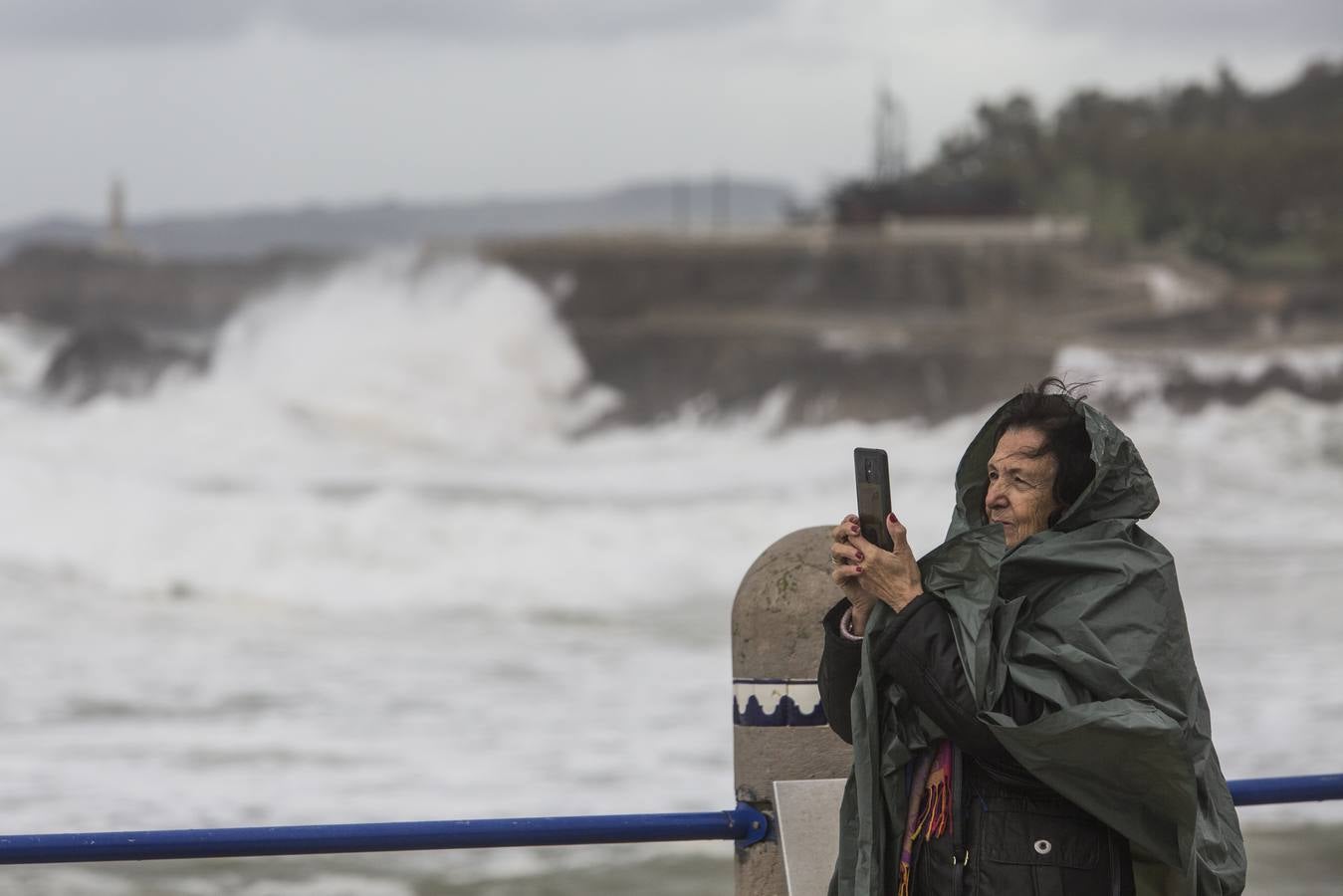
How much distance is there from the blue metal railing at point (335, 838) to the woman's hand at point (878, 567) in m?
0.65

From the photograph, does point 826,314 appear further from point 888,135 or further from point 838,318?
point 888,135

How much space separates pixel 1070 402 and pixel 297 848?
1.32m

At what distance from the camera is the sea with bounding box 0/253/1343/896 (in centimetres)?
1098

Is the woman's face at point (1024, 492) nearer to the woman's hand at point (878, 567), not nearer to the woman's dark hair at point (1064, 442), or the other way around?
the woman's dark hair at point (1064, 442)

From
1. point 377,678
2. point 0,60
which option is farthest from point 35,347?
point 377,678

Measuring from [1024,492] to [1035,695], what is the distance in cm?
29

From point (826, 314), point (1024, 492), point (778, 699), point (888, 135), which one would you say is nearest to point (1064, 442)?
point (1024, 492)

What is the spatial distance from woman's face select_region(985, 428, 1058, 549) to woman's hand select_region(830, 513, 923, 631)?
15 centimetres

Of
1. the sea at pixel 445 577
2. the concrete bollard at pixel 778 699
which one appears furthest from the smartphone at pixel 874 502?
the sea at pixel 445 577

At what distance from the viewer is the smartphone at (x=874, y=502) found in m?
2.19

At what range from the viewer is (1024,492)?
2242 millimetres

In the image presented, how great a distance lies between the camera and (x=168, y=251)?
121 feet

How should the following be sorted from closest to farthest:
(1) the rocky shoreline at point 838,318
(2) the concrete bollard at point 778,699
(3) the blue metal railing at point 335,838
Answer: (3) the blue metal railing at point 335,838 < (2) the concrete bollard at point 778,699 < (1) the rocky shoreline at point 838,318

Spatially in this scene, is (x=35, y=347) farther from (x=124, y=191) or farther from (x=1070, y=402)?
(x=1070, y=402)
